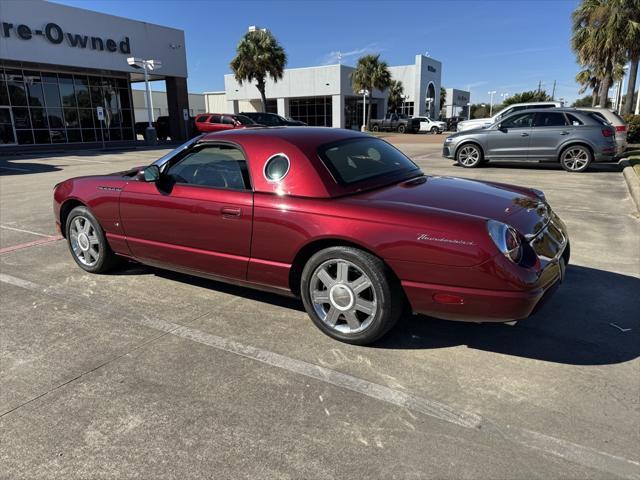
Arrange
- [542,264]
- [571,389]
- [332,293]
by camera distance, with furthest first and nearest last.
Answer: [332,293]
[542,264]
[571,389]

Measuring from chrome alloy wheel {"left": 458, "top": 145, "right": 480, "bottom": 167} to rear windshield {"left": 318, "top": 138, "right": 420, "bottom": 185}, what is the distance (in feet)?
32.3

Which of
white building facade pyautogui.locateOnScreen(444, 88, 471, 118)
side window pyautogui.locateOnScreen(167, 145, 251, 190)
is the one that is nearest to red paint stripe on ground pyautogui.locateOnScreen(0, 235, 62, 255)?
side window pyautogui.locateOnScreen(167, 145, 251, 190)

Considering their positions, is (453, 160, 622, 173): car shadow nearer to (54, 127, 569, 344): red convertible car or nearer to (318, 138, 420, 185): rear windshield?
(318, 138, 420, 185): rear windshield

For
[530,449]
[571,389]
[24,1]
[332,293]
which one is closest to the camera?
[530,449]

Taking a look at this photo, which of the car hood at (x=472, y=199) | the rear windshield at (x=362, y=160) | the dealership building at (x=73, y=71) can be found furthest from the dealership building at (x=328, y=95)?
the car hood at (x=472, y=199)

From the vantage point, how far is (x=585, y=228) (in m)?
6.70

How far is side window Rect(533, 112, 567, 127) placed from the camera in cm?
1226

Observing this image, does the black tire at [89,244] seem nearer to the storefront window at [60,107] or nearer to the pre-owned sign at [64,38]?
the pre-owned sign at [64,38]

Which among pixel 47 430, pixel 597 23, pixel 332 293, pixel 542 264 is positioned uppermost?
pixel 597 23

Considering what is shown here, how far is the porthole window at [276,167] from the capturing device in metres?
3.58

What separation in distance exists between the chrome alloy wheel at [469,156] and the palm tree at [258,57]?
25.7 m

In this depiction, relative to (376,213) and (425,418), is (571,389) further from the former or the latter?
(376,213)

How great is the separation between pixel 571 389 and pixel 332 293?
62.7 inches

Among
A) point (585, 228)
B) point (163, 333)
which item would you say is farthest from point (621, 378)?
point (585, 228)
